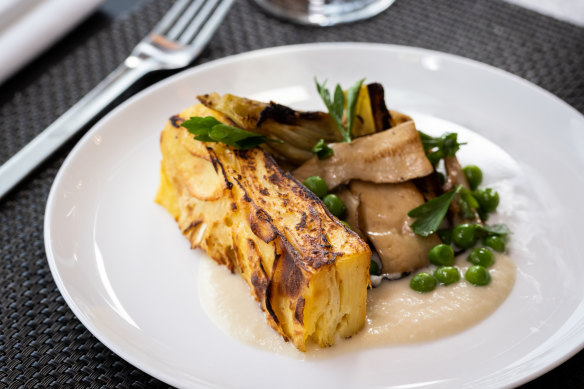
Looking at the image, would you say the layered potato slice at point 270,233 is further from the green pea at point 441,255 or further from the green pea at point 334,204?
the green pea at point 441,255

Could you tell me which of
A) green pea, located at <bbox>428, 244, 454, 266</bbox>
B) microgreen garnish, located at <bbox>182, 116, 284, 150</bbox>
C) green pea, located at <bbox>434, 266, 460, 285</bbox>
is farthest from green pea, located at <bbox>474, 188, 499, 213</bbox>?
microgreen garnish, located at <bbox>182, 116, 284, 150</bbox>

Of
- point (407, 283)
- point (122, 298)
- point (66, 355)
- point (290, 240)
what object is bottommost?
point (66, 355)

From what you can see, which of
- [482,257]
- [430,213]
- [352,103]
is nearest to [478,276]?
[482,257]

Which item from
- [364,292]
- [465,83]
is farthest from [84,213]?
[465,83]

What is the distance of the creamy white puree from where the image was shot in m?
2.79

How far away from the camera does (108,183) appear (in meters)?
3.61

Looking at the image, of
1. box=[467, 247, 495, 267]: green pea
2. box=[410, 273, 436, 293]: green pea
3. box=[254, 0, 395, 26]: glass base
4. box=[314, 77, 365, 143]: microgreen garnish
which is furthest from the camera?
box=[254, 0, 395, 26]: glass base

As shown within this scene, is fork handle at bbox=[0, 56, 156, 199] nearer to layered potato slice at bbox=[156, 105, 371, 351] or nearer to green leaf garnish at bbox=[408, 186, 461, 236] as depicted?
layered potato slice at bbox=[156, 105, 371, 351]

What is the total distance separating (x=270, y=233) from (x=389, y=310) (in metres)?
0.65

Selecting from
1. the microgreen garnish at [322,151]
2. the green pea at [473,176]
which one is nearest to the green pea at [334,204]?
the microgreen garnish at [322,151]

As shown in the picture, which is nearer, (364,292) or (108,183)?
(364,292)

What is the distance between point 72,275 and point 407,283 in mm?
1569

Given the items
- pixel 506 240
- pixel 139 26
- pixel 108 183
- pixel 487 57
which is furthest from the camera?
pixel 139 26

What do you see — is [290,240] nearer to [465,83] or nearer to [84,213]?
[84,213]
